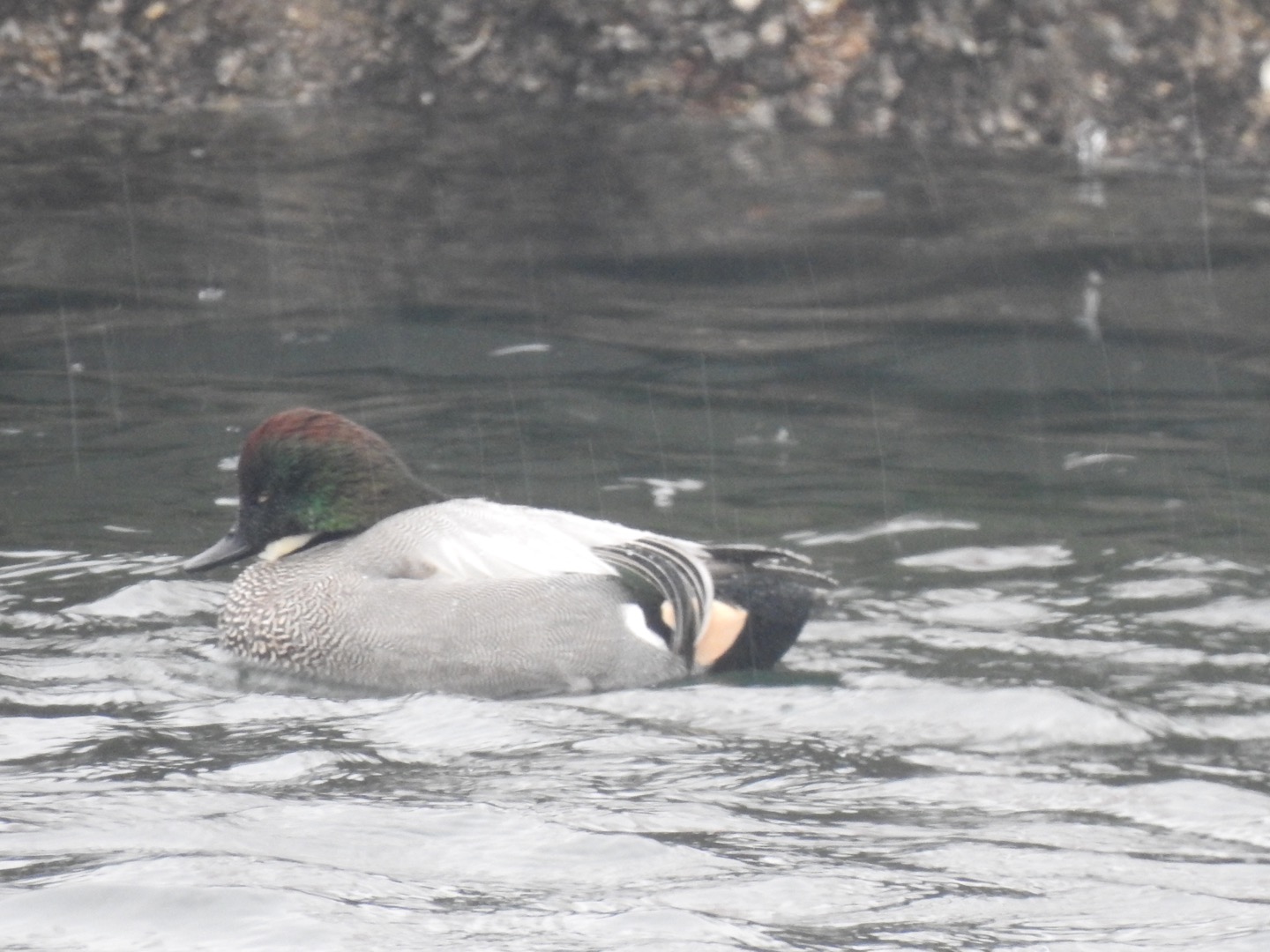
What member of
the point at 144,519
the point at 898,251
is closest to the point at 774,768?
the point at 144,519

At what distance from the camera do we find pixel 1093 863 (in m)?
4.23

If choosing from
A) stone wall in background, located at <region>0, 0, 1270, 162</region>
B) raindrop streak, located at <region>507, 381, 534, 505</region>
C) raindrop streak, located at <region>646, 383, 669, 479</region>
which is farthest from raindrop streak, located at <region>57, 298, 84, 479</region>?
raindrop streak, located at <region>646, 383, 669, 479</region>

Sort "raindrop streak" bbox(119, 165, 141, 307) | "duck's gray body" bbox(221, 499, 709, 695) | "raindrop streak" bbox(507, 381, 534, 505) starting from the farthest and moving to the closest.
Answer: "raindrop streak" bbox(119, 165, 141, 307) → "raindrop streak" bbox(507, 381, 534, 505) → "duck's gray body" bbox(221, 499, 709, 695)

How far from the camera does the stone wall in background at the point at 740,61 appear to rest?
1023cm

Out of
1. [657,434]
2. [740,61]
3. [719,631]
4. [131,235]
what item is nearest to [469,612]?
[719,631]

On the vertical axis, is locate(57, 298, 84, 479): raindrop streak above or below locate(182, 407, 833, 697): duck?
above

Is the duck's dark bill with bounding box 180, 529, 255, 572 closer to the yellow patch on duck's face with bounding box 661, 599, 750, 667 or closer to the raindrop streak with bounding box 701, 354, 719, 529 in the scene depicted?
the yellow patch on duck's face with bounding box 661, 599, 750, 667

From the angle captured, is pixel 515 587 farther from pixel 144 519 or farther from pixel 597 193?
pixel 597 193

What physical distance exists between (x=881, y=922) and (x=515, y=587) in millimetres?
2079

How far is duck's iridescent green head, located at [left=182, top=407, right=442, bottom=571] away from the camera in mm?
A: 6262

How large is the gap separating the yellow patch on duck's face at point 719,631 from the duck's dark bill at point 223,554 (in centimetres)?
142

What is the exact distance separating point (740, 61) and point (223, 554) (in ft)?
17.5

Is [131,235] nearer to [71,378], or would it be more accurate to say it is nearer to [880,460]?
[71,378]

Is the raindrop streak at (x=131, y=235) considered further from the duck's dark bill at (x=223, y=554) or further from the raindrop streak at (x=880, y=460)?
the duck's dark bill at (x=223, y=554)
